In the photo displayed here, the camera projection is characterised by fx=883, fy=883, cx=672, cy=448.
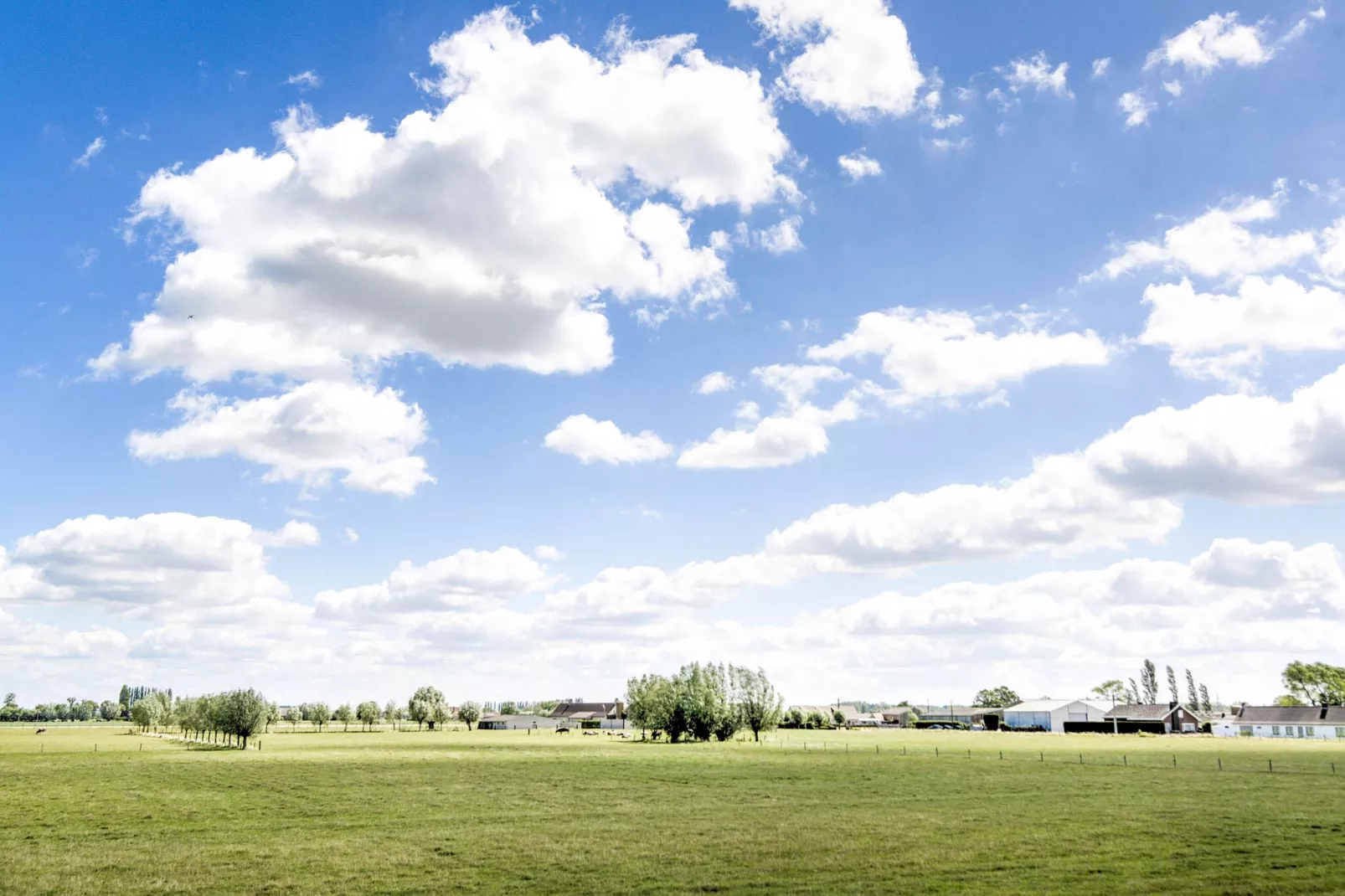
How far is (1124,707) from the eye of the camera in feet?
565

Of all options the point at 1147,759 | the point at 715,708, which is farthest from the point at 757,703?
the point at 1147,759

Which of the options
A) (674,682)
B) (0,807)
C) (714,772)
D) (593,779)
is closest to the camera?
(0,807)

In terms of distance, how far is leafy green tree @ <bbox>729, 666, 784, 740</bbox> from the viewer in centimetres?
12488

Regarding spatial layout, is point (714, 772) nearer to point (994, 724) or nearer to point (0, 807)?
point (0, 807)

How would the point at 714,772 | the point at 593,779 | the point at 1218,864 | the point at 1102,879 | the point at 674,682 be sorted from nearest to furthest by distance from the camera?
the point at 1102,879
the point at 1218,864
the point at 593,779
the point at 714,772
the point at 674,682

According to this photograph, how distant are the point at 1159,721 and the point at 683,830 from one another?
156583 millimetres

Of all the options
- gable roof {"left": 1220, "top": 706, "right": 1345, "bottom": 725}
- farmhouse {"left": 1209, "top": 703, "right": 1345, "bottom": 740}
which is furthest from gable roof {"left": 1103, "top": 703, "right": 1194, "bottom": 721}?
gable roof {"left": 1220, "top": 706, "right": 1345, "bottom": 725}

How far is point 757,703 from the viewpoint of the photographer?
12550cm

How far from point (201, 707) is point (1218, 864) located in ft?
476

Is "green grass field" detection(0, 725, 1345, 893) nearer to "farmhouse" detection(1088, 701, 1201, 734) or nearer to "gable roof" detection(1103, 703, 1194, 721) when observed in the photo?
"farmhouse" detection(1088, 701, 1201, 734)

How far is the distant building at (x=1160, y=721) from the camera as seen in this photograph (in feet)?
520

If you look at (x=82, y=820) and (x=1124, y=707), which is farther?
(x=1124, y=707)

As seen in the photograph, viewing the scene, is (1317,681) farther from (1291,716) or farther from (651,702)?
(651,702)

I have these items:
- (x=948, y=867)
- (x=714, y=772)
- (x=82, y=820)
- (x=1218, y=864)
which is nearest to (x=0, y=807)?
(x=82, y=820)
